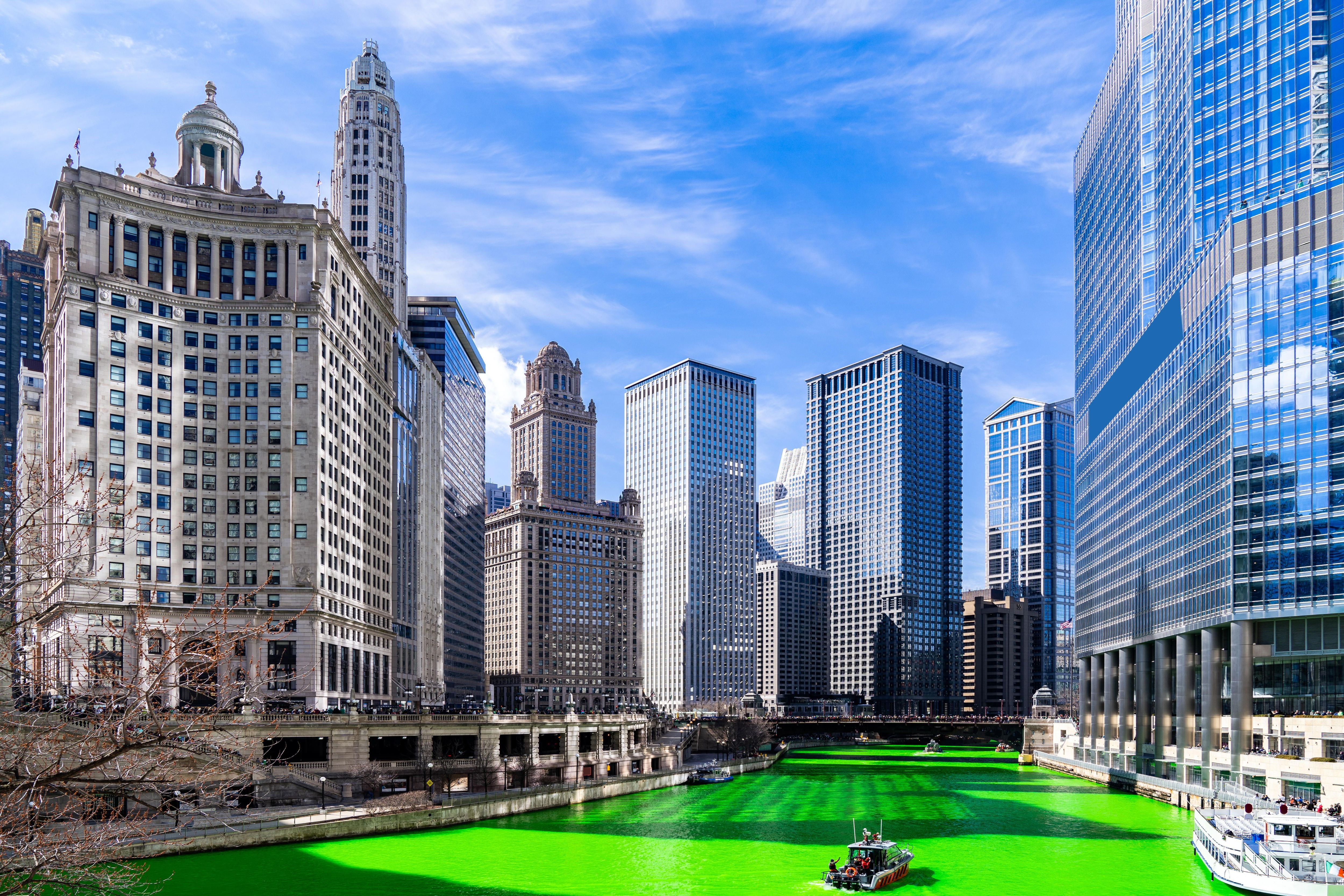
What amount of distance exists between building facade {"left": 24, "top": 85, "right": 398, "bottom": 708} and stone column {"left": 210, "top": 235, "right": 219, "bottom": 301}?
18 centimetres

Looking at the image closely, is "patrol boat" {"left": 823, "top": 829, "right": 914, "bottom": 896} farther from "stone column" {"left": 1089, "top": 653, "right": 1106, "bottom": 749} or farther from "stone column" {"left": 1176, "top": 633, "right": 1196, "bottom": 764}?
"stone column" {"left": 1089, "top": 653, "right": 1106, "bottom": 749}

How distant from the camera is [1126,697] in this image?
162 meters

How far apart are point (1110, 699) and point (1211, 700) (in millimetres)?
58978

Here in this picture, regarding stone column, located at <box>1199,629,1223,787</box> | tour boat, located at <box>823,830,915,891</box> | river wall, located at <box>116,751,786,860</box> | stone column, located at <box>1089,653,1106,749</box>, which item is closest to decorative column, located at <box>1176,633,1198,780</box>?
stone column, located at <box>1199,629,1223,787</box>

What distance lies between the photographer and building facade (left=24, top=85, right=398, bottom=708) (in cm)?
12138

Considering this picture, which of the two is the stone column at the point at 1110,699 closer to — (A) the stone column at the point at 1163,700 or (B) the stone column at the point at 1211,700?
(A) the stone column at the point at 1163,700

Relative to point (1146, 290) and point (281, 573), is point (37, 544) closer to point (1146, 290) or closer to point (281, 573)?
point (281, 573)

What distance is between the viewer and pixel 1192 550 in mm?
122812

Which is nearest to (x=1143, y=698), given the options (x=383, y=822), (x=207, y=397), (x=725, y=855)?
(x=725, y=855)

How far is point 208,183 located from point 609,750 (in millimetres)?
89179

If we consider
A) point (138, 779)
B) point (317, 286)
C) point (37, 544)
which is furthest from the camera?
point (317, 286)

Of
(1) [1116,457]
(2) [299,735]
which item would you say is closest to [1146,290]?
(1) [1116,457]

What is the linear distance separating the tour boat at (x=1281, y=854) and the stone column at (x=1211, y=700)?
35.1 metres

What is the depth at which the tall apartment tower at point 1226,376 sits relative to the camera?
103 metres
